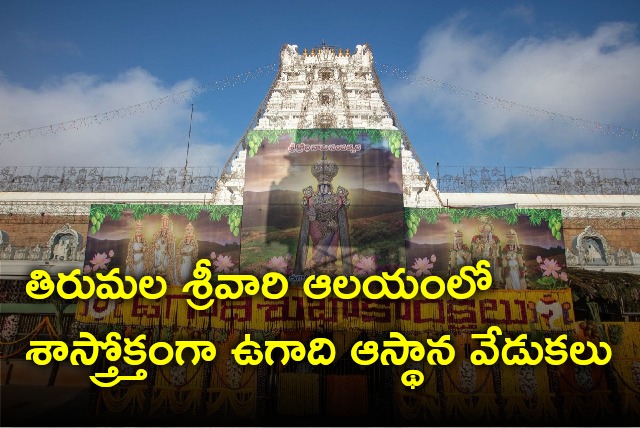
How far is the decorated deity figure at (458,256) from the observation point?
1659 cm

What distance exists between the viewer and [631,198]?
30219mm

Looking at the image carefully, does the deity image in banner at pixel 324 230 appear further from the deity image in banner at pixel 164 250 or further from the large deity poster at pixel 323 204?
the deity image in banner at pixel 164 250

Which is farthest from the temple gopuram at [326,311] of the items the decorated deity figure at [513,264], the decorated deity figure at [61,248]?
the decorated deity figure at [61,248]

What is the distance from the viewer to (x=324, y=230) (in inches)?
615

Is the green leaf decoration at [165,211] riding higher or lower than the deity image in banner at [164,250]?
higher

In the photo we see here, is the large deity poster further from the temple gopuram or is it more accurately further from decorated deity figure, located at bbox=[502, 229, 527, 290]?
decorated deity figure, located at bbox=[502, 229, 527, 290]

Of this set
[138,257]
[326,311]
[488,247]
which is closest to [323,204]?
[326,311]

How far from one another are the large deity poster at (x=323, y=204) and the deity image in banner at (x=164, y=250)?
314cm

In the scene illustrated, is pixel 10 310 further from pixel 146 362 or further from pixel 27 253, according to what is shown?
pixel 146 362

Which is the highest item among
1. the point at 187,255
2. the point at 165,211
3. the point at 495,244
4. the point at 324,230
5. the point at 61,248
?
the point at 61,248

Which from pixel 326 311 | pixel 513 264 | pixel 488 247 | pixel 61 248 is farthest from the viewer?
pixel 61 248

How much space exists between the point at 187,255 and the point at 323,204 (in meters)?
5.97

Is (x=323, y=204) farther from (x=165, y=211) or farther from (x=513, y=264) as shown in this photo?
(x=513, y=264)

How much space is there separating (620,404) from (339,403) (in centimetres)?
881
